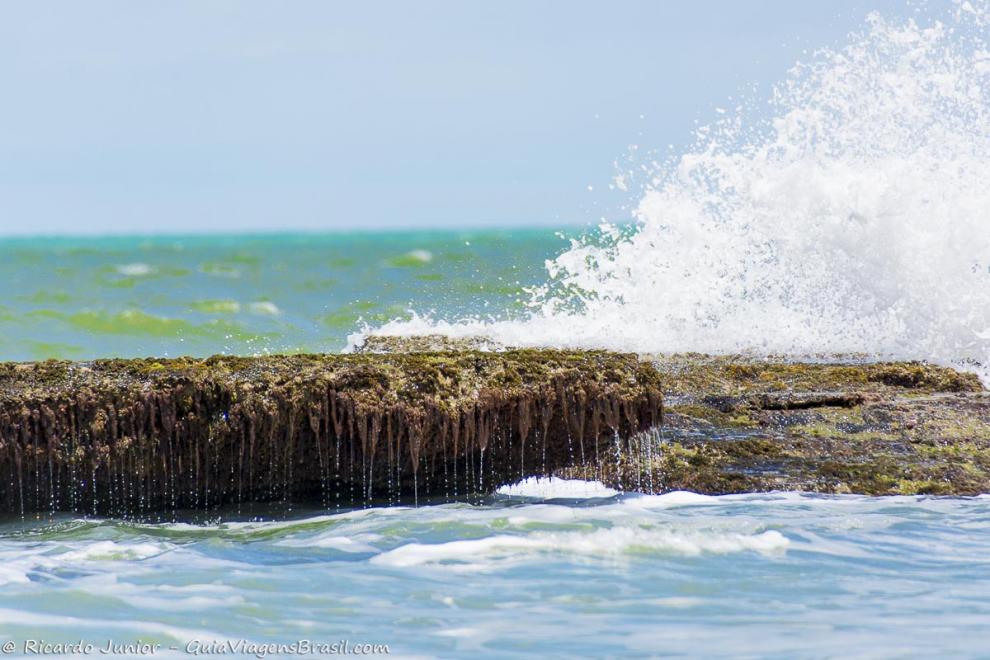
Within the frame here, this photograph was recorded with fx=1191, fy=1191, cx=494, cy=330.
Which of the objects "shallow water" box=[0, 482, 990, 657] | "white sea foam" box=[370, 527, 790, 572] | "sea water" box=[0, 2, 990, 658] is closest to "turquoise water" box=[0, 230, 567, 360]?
"sea water" box=[0, 2, 990, 658]

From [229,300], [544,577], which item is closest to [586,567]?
[544,577]

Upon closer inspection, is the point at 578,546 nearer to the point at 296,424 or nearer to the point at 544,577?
the point at 544,577

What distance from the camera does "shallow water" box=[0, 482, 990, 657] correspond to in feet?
12.9

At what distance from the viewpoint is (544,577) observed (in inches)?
179

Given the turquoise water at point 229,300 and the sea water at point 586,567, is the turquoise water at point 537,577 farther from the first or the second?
the turquoise water at point 229,300

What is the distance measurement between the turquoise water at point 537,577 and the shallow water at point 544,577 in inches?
0.4

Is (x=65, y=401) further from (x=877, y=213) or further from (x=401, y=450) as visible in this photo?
(x=877, y=213)

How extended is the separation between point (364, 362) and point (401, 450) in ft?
1.42

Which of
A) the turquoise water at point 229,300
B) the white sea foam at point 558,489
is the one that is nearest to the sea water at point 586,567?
the white sea foam at point 558,489

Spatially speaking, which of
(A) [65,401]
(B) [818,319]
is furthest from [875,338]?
(A) [65,401]

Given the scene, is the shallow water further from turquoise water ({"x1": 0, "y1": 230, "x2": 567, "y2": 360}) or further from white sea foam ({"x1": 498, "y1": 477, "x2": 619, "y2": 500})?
turquoise water ({"x1": 0, "y1": 230, "x2": 567, "y2": 360})

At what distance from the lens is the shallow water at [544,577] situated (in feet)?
12.9

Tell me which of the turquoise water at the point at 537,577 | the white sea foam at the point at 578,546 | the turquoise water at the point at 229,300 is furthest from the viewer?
the turquoise water at the point at 229,300

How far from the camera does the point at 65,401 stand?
5.04 meters
